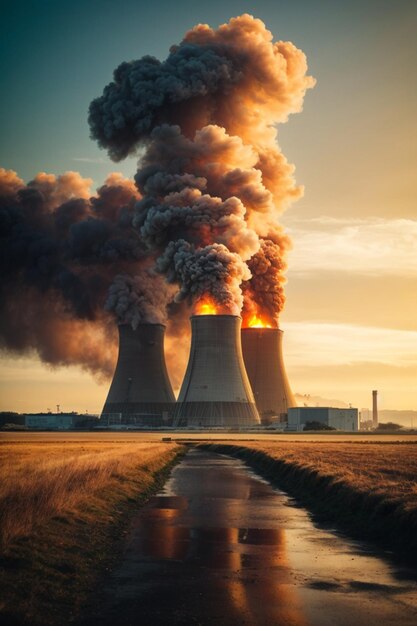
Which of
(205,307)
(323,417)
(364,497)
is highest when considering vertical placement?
(205,307)

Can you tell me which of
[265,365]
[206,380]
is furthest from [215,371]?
[265,365]

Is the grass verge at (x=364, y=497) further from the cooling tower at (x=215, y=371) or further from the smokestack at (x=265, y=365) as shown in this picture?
the smokestack at (x=265, y=365)

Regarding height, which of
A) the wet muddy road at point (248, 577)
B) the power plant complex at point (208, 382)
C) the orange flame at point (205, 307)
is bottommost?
the wet muddy road at point (248, 577)

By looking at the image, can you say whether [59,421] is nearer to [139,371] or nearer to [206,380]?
[139,371]

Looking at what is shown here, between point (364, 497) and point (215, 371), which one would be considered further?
point (215, 371)

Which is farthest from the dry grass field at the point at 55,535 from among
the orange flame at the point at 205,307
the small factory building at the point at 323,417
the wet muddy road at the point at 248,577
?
the small factory building at the point at 323,417

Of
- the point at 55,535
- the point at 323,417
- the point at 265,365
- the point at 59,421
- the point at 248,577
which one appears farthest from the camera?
the point at 59,421
